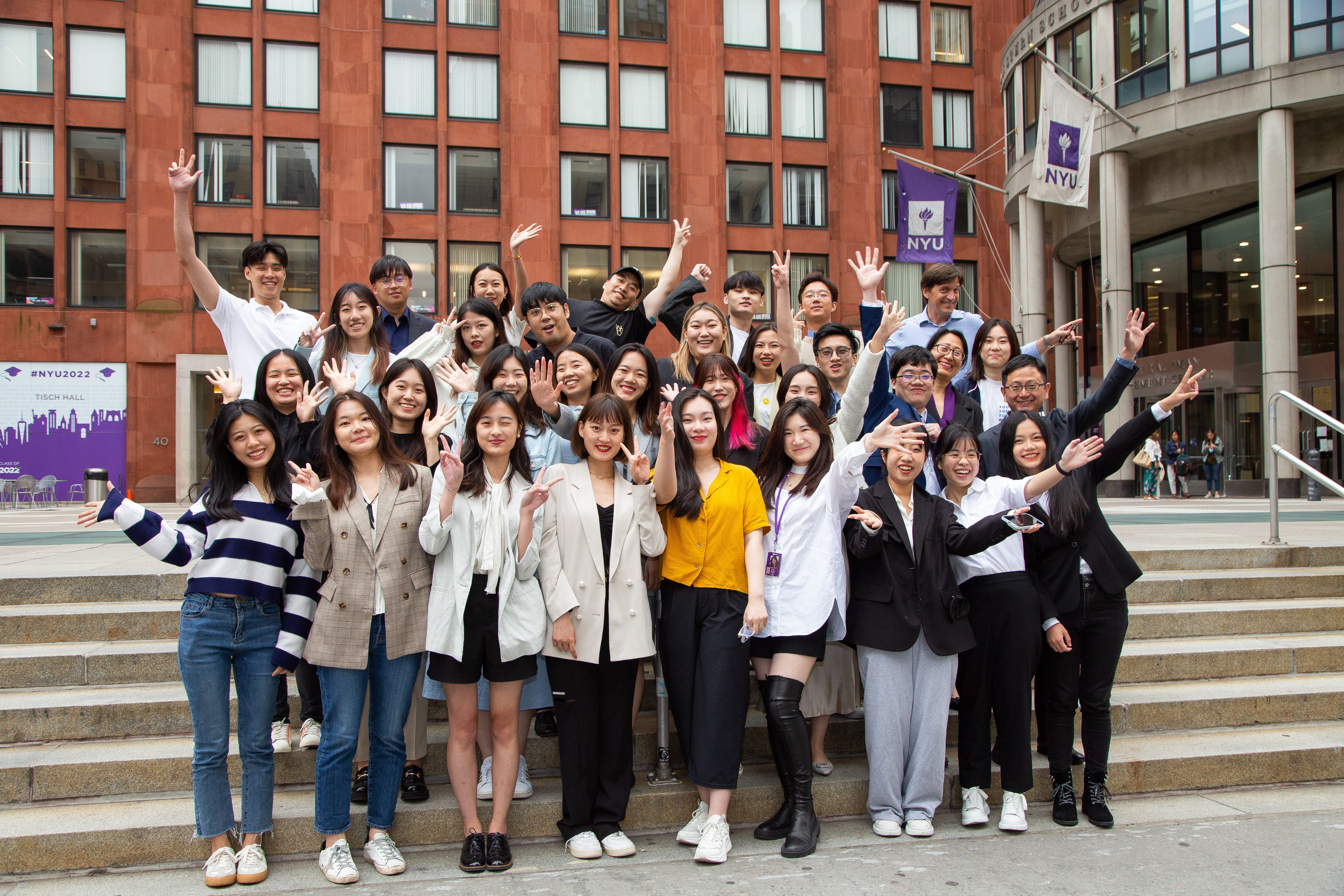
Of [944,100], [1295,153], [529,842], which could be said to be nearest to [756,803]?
[529,842]

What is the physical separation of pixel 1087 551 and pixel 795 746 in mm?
1835

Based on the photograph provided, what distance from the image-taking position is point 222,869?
373 centimetres

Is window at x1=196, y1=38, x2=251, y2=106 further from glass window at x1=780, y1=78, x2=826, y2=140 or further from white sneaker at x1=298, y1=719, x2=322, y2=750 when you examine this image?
white sneaker at x1=298, y1=719, x2=322, y2=750

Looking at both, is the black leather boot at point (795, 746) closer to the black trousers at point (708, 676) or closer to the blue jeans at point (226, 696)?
the black trousers at point (708, 676)

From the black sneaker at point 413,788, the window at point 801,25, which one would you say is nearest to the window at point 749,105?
the window at point 801,25

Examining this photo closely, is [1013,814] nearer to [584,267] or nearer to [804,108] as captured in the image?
[584,267]

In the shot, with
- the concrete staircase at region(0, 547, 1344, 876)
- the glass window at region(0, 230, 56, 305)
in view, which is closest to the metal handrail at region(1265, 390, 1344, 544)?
the concrete staircase at region(0, 547, 1344, 876)

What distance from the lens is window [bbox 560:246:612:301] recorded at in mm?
27609

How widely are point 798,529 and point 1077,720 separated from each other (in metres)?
2.45

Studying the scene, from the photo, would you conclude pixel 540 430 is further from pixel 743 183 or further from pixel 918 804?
pixel 743 183

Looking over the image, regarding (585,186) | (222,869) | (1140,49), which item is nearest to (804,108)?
(585,186)

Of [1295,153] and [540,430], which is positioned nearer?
[540,430]

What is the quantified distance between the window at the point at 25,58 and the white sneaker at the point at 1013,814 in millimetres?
30192

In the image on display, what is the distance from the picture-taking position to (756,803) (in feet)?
14.6
